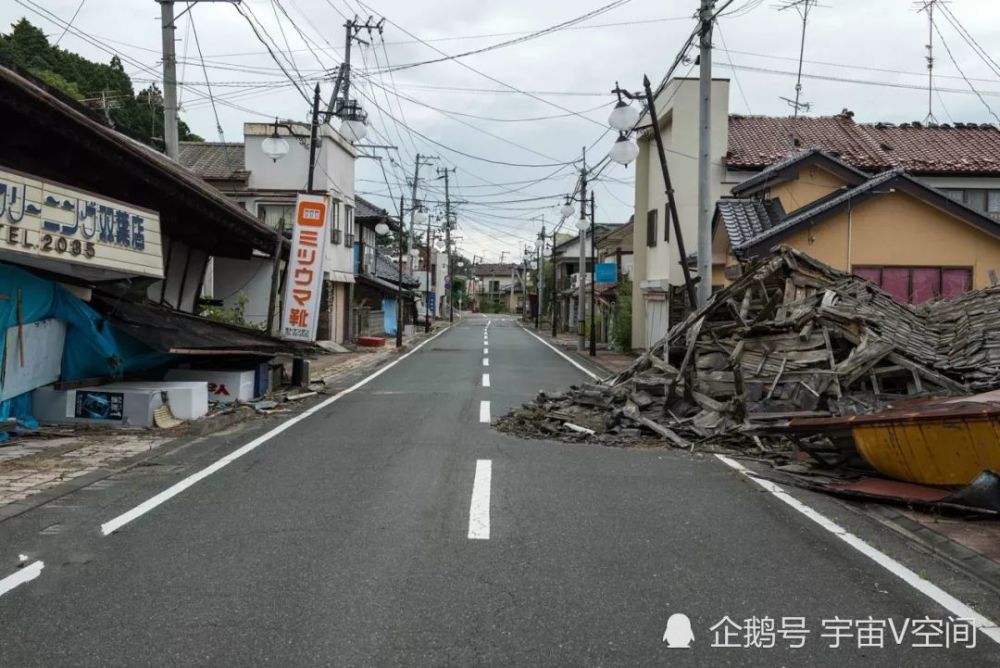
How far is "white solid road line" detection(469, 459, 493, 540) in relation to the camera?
617 centimetres

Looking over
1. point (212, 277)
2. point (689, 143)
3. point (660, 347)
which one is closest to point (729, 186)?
point (689, 143)

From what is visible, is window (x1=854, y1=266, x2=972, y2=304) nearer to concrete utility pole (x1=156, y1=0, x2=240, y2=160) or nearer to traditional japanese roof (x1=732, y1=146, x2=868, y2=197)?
traditional japanese roof (x1=732, y1=146, x2=868, y2=197)

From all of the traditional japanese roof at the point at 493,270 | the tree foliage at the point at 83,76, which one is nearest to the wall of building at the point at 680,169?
the tree foliage at the point at 83,76

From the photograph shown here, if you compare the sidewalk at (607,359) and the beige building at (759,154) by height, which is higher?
the beige building at (759,154)

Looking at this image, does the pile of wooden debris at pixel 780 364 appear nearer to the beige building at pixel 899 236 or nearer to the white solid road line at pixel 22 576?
the beige building at pixel 899 236

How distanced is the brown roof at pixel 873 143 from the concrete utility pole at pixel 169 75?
17.4 m

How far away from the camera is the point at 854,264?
19203 millimetres

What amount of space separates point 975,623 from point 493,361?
22953mm

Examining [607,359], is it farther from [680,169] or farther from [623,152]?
[623,152]

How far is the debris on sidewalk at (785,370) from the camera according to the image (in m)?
10.4

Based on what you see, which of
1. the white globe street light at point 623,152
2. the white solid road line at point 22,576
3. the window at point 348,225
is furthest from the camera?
the window at point 348,225

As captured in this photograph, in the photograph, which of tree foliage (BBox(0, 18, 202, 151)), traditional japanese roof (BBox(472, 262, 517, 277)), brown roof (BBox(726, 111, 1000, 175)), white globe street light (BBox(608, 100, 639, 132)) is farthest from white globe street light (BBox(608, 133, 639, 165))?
traditional japanese roof (BBox(472, 262, 517, 277))

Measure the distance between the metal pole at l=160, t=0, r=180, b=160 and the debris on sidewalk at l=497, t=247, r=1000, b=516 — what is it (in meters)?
9.29

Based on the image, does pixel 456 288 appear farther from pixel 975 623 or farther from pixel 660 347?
pixel 975 623
